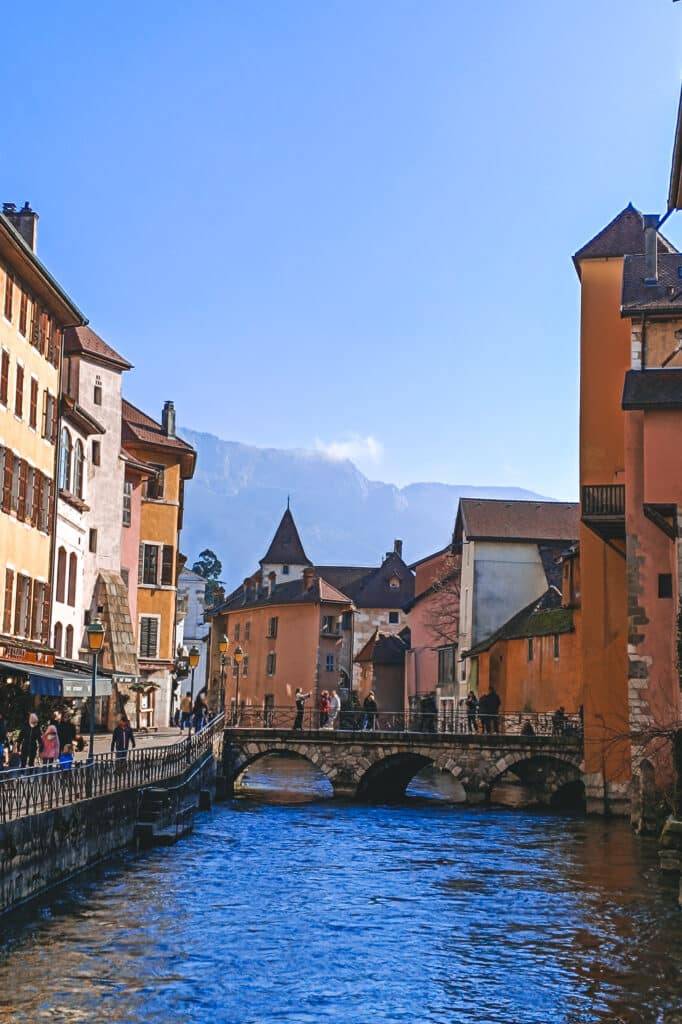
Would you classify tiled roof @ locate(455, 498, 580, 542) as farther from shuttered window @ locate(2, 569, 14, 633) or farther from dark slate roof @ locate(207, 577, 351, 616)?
shuttered window @ locate(2, 569, 14, 633)

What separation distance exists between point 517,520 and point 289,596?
26193 millimetres

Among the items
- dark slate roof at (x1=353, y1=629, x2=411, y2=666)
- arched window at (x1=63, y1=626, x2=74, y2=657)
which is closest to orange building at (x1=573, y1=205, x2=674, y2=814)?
arched window at (x1=63, y1=626, x2=74, y2=657)

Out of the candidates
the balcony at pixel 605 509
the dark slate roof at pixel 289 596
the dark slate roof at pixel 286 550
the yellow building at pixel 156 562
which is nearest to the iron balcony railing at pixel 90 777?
the yellow building at pixel 156 562

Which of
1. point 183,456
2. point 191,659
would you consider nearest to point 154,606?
point 183,456

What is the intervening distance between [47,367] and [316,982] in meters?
23.1

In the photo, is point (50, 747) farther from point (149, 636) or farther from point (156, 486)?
point (156, 486)

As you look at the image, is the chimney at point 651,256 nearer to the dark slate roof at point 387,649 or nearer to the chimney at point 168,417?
the chimney at point 168,417

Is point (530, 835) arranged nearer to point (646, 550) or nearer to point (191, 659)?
point (646, 550)

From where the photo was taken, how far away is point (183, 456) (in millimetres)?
61125

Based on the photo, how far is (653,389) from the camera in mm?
37250

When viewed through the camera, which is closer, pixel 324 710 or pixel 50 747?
pixel 50 747

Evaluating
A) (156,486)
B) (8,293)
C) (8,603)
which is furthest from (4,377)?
(156,486)

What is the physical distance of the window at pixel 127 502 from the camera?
2140 inches

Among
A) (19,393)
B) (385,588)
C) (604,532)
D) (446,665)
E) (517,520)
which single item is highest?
(517,520)
